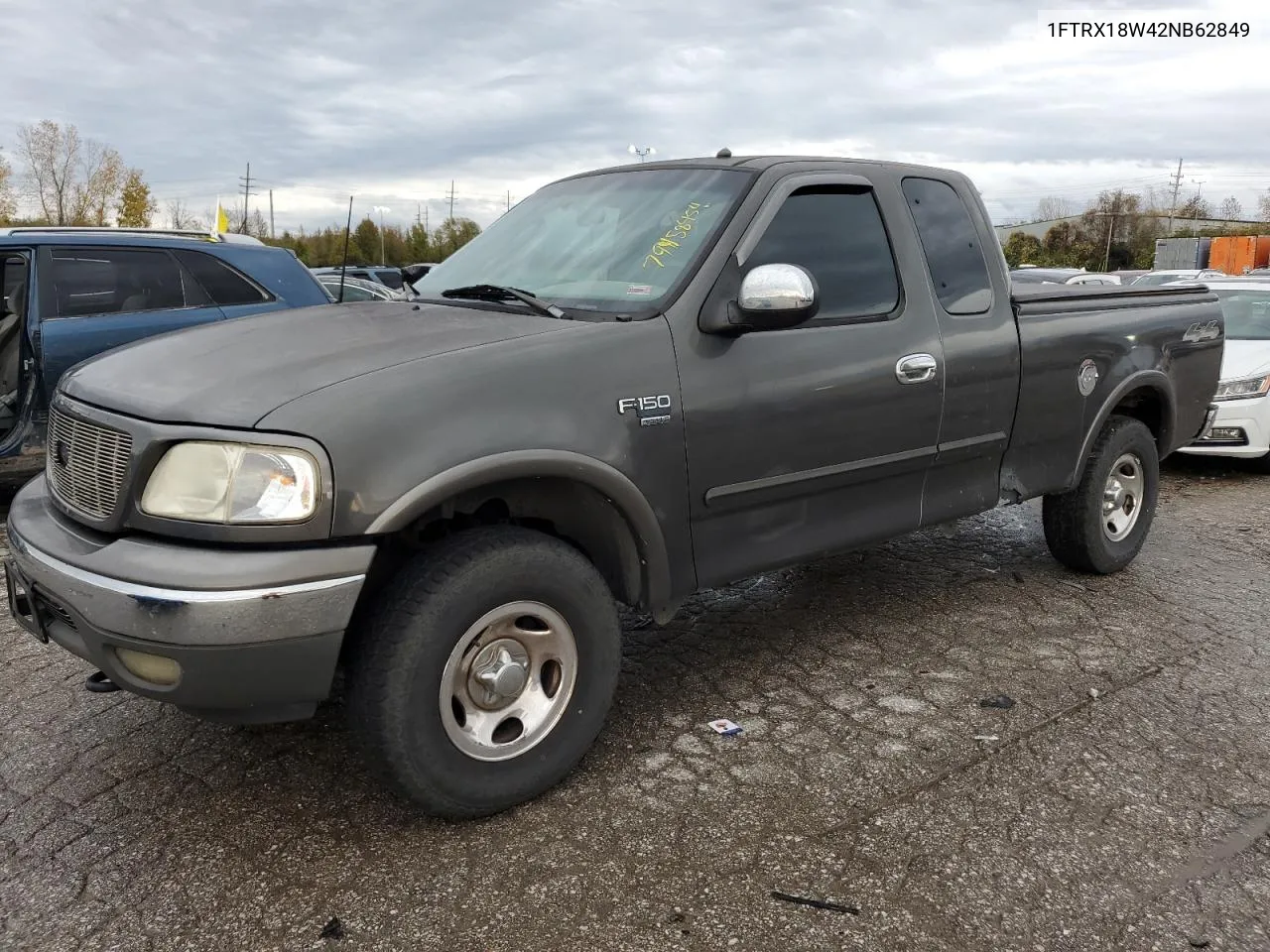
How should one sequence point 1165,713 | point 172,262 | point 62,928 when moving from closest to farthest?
point 62,928
point 1165,713
point 172,262

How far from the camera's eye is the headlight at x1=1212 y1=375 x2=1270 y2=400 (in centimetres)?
780

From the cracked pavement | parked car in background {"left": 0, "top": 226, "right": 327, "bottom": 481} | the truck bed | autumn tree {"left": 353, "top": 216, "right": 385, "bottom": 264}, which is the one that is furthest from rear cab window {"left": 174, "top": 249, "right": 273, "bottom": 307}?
autumn tree {"left": 353, "top": 216, "right": 385, "bottom": 264}

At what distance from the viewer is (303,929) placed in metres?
2.41

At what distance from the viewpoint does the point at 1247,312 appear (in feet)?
29.2

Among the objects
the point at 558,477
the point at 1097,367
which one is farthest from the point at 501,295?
the point at 1097,367

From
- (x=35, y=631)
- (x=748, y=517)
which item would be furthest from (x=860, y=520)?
(x=35, y=631)

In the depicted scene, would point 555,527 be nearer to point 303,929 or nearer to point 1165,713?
point 303,929

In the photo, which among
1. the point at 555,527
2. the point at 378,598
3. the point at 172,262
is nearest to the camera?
the point at 378,598

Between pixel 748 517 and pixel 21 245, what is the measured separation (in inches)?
193

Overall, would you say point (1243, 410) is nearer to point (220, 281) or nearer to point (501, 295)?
point (501, 295)

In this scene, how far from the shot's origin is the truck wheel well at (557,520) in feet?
9.21

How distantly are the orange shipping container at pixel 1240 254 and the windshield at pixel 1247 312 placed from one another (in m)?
34.1

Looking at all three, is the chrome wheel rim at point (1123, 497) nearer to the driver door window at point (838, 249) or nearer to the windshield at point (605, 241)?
the driver door window at point (838, 249)

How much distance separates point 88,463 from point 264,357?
1.79ft
